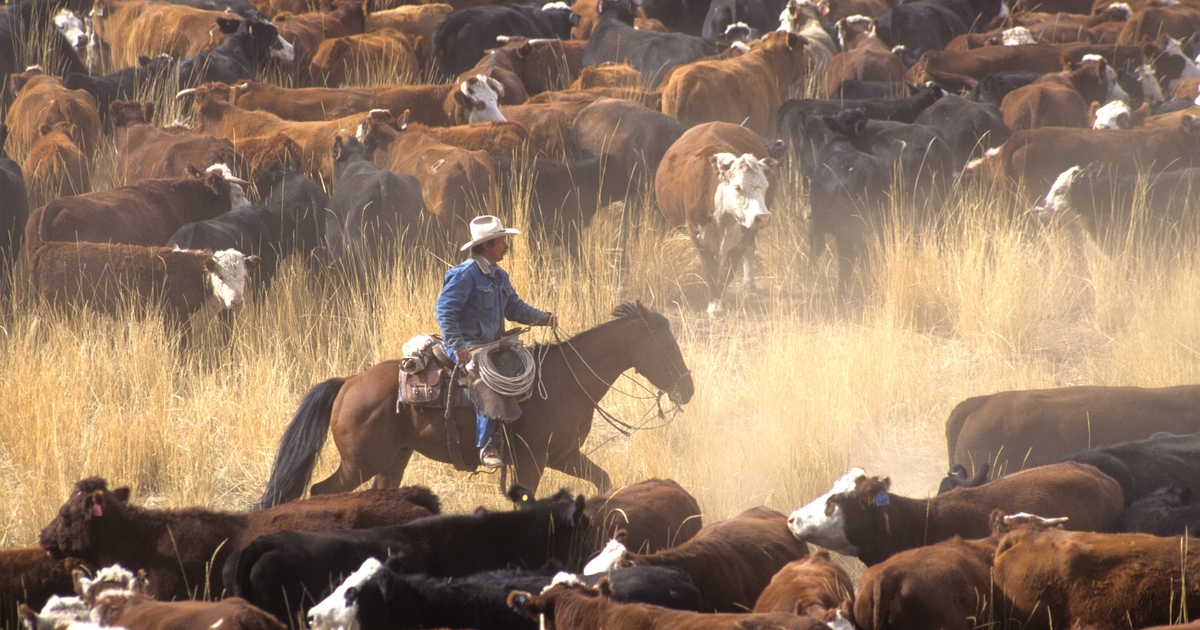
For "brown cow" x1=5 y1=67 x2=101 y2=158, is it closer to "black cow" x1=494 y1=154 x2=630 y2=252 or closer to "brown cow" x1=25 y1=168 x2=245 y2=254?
"brown cow" x1=25 y1=168 x2=245 y2=254

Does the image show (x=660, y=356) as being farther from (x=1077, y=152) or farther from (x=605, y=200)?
(x=1077, y=152)

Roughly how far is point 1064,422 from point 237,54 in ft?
40.7

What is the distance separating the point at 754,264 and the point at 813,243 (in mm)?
632

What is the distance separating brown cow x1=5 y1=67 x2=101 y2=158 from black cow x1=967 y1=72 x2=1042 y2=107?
10.7 meters

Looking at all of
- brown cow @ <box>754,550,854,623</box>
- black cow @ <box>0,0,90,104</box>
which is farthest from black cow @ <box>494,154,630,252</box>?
black cow @ <box>0,0,90,104</box>

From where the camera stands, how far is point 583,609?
3.83m

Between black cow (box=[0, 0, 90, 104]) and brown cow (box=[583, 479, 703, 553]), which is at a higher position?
black cow (box=[0, 0, 90, 104])

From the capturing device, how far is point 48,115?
1269 cm

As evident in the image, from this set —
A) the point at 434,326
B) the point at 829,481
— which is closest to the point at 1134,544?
the point at 829,481

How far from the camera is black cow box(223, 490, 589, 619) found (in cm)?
441

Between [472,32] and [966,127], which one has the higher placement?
[472,32]

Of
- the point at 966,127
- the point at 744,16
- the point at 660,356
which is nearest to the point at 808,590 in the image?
the point at 660,356

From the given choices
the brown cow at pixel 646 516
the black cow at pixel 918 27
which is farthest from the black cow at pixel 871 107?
the brown cow at pixel 646 516

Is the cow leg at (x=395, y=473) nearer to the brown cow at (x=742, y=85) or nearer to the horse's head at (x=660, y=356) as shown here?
the horse's head at (x=660, y=356)
